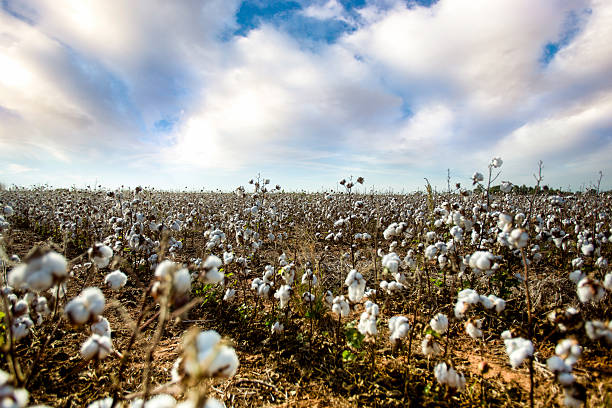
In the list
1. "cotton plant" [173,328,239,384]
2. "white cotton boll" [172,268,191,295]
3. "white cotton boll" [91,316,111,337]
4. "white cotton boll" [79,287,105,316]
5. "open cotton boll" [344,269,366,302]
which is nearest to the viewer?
"cotton plant" [173,328,239,384]

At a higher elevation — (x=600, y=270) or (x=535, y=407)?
(x=600, y=270)

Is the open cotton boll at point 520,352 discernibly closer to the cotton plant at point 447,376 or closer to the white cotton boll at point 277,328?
the cotton plant at point 447,376

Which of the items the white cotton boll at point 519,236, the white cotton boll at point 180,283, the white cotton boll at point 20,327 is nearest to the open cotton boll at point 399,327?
the white cotton boll at point 519,236

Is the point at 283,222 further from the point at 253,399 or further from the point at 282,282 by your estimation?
the point at 253,399

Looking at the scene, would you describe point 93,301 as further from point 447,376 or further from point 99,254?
point 447,376

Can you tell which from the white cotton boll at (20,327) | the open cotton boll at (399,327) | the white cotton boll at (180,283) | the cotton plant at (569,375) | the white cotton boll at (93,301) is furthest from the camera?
the open cotton boll at (399,327)

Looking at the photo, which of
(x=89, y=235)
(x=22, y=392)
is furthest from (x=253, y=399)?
(x=89, y=235)

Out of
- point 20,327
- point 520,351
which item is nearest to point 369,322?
point 520,351

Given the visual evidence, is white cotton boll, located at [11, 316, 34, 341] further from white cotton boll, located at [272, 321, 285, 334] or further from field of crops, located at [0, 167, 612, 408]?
white cotton boll, located at [272, 321, 285, 334]

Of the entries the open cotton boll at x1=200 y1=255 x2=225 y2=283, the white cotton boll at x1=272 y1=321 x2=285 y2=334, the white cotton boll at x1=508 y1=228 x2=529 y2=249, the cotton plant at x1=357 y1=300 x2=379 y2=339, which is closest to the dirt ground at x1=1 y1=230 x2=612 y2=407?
the white cotton boll at x1=272 y1=321 x2=285 y2=334

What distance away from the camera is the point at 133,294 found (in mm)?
6305

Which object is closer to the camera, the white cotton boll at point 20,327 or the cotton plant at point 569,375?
the cotton plant at point 569,375

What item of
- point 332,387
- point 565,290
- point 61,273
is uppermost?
point 61,273

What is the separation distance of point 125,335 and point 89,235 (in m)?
7.90
